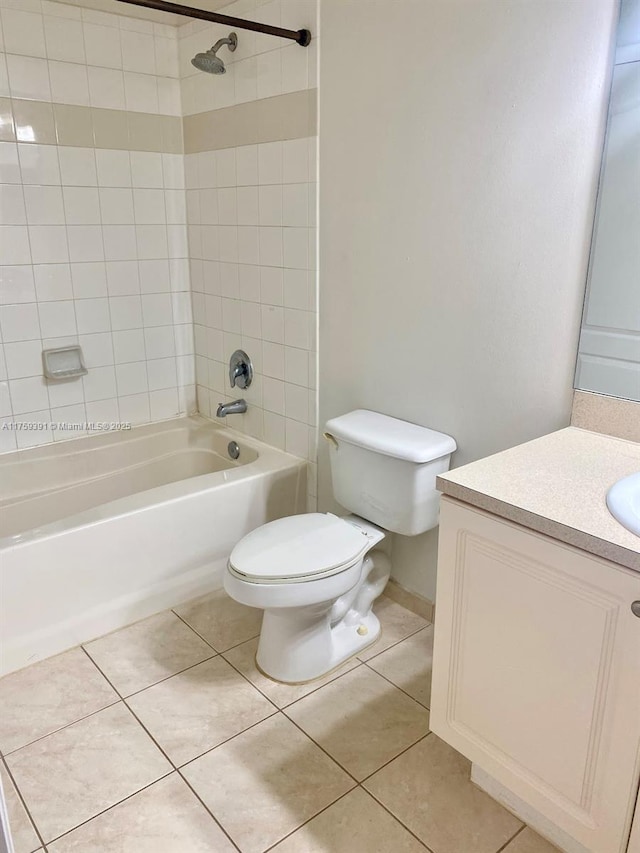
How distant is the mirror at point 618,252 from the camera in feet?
4.82

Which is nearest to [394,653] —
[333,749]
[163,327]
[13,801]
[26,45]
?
[333,749]

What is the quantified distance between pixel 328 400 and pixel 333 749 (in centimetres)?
119

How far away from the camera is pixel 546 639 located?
128cm

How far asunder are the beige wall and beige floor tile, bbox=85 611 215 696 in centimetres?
78

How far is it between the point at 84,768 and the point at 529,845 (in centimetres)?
110

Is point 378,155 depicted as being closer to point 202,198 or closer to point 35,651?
point 202,198

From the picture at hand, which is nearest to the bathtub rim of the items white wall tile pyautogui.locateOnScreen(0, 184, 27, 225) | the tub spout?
the tub spout

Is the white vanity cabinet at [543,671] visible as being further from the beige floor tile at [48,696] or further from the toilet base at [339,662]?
the beige floor tile at [48,696]

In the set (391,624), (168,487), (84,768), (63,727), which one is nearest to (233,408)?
(168,487)

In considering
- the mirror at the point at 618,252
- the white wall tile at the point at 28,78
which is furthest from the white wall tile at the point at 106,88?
the mirror at the point at 618,252

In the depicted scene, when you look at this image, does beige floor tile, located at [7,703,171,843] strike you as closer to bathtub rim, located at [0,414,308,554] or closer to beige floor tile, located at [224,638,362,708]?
beige floor tile, located at [224,638,362,708]

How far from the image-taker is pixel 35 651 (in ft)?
6.73

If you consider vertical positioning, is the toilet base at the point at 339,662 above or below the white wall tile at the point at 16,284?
below

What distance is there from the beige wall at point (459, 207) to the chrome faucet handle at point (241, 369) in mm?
507
